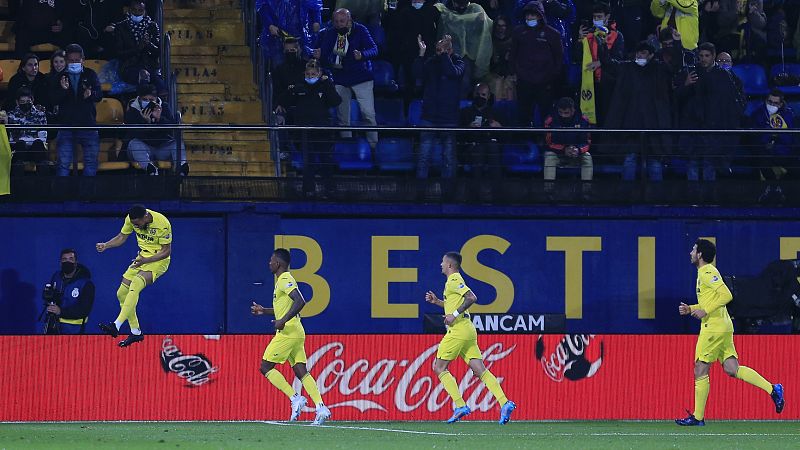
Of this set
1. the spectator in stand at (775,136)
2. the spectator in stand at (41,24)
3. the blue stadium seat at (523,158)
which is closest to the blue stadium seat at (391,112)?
the blue stadium seat at (523,158)

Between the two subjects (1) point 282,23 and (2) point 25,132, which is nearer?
(2) point 25,132

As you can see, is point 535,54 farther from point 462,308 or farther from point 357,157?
point 462,308

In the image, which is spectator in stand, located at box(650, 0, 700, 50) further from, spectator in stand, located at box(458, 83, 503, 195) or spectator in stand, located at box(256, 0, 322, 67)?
spectator in stand, located at box(256, 0, 322, 67)

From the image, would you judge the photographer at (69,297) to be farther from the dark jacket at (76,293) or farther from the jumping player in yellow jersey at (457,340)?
the jumping player in yellow jersey at (457,340)

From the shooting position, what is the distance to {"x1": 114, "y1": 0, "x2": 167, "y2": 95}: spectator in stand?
20.5m

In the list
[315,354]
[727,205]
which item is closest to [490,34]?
[727,205]

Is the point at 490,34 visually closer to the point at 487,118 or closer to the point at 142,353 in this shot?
the point at 487,118

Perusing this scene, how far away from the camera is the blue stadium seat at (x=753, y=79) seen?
22469mm

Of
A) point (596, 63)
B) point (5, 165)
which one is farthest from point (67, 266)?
point (596, 63)

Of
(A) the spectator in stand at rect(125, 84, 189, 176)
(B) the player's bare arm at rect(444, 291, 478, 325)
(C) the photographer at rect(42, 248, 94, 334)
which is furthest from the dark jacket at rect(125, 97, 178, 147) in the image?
(B) the player's bare arm at rect(444, 291, 478, 325)

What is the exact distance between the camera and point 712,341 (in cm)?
1684

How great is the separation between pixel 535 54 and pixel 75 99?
590 cm

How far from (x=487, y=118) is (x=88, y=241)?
5.37 meters

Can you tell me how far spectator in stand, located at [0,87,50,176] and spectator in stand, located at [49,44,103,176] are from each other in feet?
0.77
